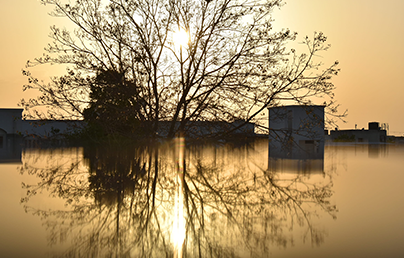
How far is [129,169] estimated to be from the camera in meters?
12.7

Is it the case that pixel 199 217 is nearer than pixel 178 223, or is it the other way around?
pixel 178 223

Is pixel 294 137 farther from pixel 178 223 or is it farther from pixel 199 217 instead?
pixel 178 223

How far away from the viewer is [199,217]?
19.4ft

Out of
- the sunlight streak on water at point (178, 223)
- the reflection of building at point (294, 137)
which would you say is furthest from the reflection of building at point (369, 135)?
the sunlight streak on water at point (178, 223)

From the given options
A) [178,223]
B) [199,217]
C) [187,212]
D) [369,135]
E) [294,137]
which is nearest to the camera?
[178,223]

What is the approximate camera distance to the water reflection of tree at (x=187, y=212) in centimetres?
445

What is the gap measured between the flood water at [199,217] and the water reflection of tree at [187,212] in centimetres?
2

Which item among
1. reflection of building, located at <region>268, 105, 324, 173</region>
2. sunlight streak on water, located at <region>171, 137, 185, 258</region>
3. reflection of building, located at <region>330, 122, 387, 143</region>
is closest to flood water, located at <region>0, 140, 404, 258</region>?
sunlight streak on water, located at <region>171, 137, 185, 258</region>

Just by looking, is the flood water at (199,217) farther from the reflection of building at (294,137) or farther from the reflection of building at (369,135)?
the reflection of building at (369,135)

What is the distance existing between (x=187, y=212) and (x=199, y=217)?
403mm

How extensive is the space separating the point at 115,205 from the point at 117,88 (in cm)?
583

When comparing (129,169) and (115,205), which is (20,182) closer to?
(129,169)

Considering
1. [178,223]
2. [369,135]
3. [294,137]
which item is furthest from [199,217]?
[369,135]

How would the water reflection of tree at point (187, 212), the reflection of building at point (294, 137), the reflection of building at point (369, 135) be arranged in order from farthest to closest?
the reflection of building at point (369, 135)
the reflection of building at point (294, 137)
the water reflection of tree at point (187, 212)
